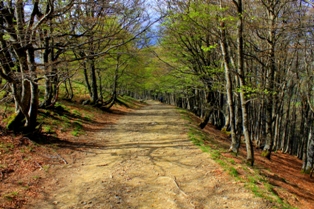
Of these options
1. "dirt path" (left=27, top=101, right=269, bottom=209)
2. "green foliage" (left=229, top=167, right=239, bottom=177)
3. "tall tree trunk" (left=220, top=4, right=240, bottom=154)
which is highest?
"tall tree trunk" (left=220, top=4, right=240, bottom=154)

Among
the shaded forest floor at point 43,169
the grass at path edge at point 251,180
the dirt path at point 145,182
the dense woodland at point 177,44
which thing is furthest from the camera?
the dense woodland at point 177,44

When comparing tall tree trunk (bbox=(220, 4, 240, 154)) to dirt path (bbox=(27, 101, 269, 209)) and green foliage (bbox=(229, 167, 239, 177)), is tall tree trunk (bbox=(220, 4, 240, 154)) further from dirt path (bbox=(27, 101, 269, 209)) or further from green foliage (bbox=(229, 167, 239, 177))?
green foliage (bbox=(229, 167, 239, 177))

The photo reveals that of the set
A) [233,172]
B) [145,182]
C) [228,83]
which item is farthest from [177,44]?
[145,182]

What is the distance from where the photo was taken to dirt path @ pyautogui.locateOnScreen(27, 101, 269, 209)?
188 inches

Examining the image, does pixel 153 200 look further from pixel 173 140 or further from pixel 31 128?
pixel 31 128

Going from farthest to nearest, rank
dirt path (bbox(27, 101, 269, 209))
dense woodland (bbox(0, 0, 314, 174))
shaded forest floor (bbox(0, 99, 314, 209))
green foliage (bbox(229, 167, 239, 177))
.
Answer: dense woodland (bbox(0, 0, 314, 174)), green foliage (bbox(229, 167, 239, 177)), shaded forest floor (bbox(0, 99, 314, 209)), dirt path (bbox(27, 101, 269, 209))

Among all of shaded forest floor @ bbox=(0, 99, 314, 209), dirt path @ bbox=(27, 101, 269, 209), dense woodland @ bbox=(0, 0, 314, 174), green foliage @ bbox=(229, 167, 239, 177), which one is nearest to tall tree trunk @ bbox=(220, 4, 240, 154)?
dense woodland @ bbox=(0, 0, 314, 174)

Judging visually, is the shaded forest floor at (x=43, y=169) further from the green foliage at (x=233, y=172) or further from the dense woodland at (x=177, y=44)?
the dense woodland at (x=177, y=44)

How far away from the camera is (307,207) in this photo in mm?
5801

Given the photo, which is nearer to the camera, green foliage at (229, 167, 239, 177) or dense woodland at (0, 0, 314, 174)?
green foliage at (229, 167, 239, 177)

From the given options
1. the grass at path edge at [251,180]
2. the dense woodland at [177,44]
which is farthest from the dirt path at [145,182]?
the dense woodland at [177,44]

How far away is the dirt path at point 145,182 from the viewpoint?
477cm

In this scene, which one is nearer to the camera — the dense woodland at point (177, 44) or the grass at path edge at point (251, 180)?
the grass at path edge at point (251, 180)

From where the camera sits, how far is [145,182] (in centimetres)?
566
